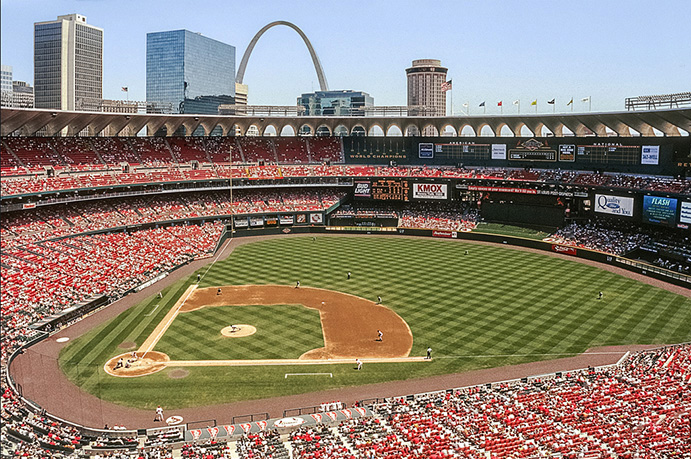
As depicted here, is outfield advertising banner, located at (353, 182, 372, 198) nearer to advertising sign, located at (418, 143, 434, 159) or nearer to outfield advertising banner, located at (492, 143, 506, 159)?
advertising sign, located at (418, 143, 434, 159)

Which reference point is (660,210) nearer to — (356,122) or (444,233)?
(444,233)

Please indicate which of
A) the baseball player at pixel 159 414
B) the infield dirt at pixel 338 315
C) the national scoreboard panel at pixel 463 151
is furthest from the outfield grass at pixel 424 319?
the national scoreboard panel at pixel 463 151

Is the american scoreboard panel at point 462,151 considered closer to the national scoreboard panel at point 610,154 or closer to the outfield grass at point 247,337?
the national scoreboard panel at point 610,154

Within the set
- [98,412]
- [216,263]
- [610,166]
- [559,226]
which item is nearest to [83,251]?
[216,263]

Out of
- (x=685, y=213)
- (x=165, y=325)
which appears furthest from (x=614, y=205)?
(x=165, y=325)

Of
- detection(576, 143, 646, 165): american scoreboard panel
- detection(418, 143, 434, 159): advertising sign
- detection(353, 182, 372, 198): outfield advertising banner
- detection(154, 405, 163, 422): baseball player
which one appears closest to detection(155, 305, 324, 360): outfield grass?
detection(154, 405, 163, 422): baseball player

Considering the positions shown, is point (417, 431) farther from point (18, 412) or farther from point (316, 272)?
point (316, 272)
